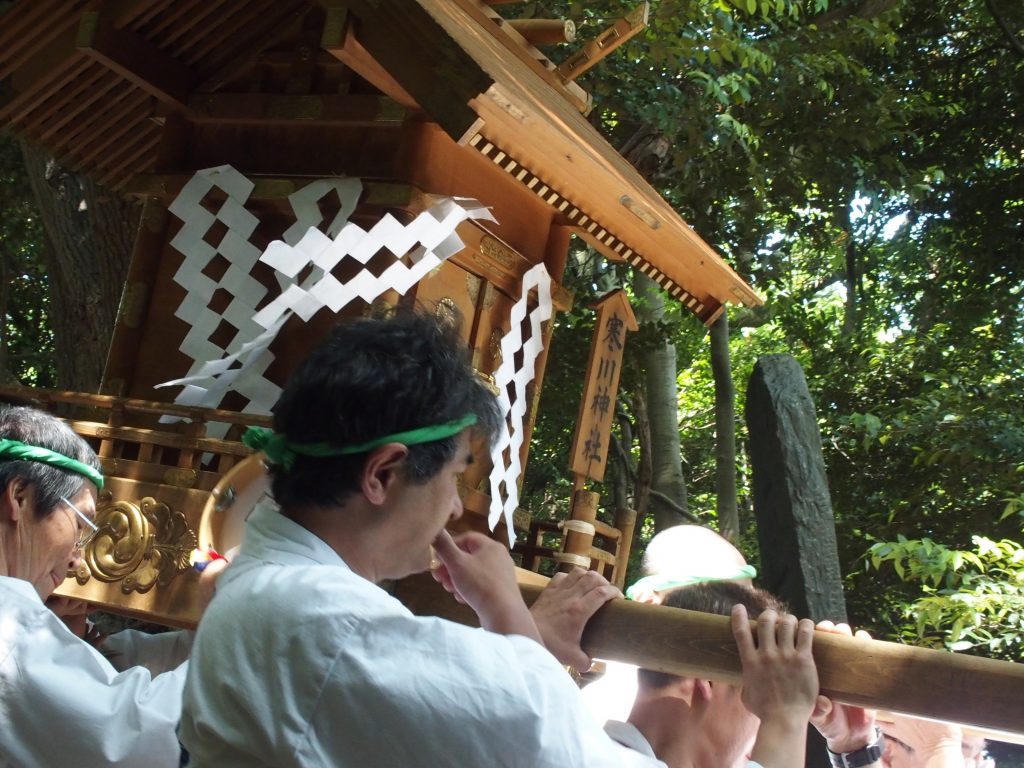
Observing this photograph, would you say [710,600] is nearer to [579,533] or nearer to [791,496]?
[579,533]

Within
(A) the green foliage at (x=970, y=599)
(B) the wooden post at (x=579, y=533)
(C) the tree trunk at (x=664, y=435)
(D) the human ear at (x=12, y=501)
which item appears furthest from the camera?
(C) the tree trunk at (x=664, y=435)

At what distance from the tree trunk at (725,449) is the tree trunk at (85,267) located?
12.9ft

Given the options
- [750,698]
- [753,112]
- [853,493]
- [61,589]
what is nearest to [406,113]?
[61,589]

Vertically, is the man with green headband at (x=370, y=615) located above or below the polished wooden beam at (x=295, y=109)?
below

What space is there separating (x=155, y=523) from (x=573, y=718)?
1789 mm

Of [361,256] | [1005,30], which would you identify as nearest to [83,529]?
[361,256]

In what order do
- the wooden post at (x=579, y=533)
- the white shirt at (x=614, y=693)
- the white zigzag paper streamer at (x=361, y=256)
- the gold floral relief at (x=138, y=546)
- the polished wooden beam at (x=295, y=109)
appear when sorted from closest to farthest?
the white shirt at (x=614, y=693) < the gold floral relief at (x=138, y=546) < the white zigzag paper streamer at (x=361, y=256) < the polished wooden beam at (x=295, y=109) < the wooden post at (x=579, y=533)

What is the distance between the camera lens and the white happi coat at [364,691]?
1.29 metres

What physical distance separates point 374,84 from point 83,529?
52.6 inches

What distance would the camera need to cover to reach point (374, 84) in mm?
2891

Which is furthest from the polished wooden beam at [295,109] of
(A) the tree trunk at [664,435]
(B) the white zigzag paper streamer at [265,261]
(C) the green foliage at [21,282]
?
(A) the tree trunk at [664,435]

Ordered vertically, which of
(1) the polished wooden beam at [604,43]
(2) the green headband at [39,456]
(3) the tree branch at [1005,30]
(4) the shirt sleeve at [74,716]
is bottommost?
(4) the shirt sleeve at [74,716]

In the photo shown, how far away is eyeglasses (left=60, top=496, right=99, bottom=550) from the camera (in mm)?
2479

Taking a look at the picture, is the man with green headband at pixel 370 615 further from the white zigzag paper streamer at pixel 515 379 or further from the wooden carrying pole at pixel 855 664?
the white zigzag paper streamer at pixel 515 379
